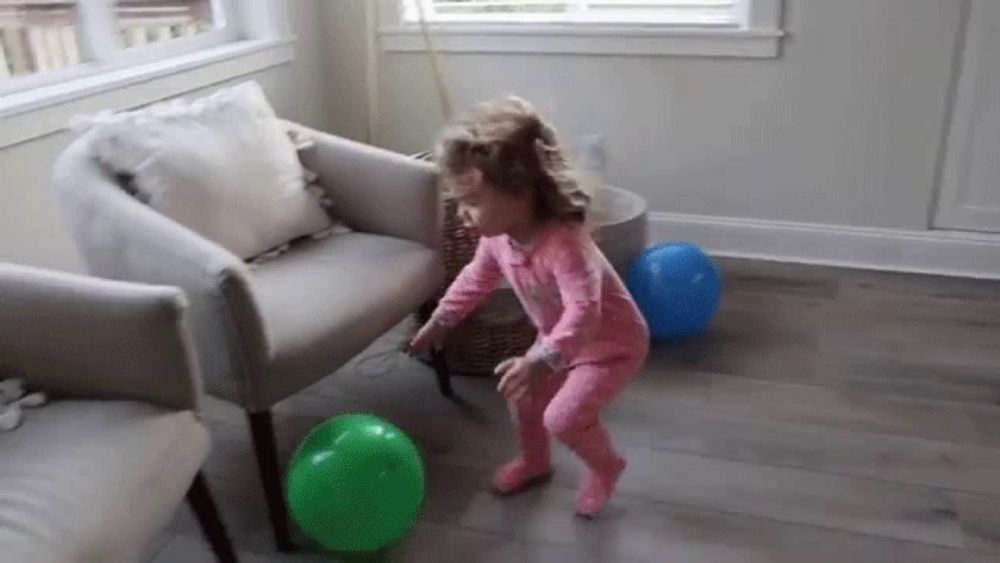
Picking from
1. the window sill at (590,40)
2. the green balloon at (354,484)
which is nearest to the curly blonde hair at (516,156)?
the green balloon at (354,484)

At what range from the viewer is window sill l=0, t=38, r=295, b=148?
2.12 metres

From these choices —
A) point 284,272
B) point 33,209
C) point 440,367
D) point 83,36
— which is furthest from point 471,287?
point 83,36

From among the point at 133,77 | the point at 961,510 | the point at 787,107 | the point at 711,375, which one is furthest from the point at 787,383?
the point at 133,77

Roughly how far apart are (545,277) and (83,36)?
1.51 metres

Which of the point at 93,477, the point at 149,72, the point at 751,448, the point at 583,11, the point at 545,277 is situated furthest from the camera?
the point at 583,11

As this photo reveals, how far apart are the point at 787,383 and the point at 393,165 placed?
114cm

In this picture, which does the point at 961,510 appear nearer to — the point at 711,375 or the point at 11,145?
the point at 711,375

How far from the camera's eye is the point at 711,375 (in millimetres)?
2441

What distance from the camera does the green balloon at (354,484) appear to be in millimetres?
1646

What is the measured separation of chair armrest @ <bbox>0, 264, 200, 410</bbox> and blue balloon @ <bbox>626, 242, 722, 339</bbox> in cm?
133

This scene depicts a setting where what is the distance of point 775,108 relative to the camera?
117 inches

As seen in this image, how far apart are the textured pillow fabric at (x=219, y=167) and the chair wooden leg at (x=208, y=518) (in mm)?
577

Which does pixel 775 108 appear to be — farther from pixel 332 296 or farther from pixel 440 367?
pixel 332 296

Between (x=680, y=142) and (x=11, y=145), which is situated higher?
(x=11, y=145)
